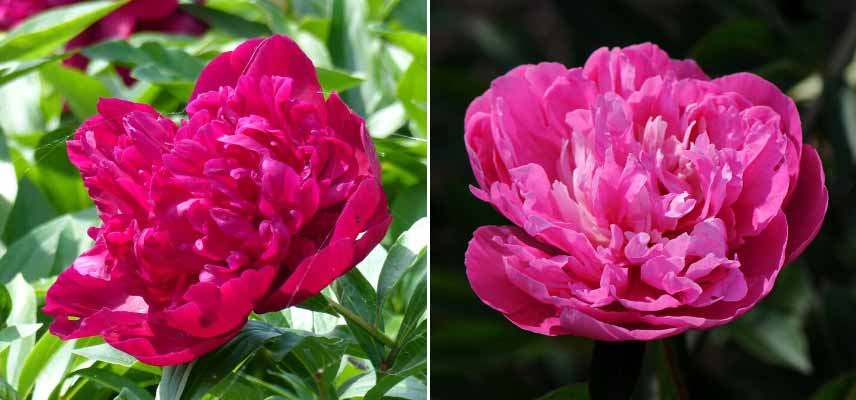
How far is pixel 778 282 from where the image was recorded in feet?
0.90

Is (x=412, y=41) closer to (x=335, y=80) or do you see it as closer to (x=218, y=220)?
(x=335, y=80)

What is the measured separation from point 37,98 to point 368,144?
1.15ft

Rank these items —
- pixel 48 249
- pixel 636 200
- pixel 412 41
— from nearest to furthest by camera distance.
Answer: pixel 636 200
pixel 48 249
pixel 412 41

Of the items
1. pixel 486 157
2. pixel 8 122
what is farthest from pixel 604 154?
pixel 8 122

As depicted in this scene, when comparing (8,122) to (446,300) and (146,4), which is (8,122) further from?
(446,300)

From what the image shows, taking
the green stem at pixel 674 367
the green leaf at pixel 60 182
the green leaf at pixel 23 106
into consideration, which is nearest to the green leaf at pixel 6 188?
the green leaf at pixel 60 182

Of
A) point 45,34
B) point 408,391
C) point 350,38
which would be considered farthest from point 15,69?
point 408,391

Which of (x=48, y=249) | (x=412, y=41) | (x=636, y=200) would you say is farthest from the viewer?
(x=412, y=41)

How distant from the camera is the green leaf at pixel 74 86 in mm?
448

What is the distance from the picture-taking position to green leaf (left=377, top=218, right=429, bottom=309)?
22 centimetres

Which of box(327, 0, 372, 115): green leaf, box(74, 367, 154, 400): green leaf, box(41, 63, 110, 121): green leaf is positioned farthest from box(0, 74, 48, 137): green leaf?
box(74, 367, 154, 400): green leaf

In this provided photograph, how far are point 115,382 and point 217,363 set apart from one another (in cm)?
3

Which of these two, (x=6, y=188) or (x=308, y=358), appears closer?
(x=308, y=358)

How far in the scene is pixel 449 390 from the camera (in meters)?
0.27
